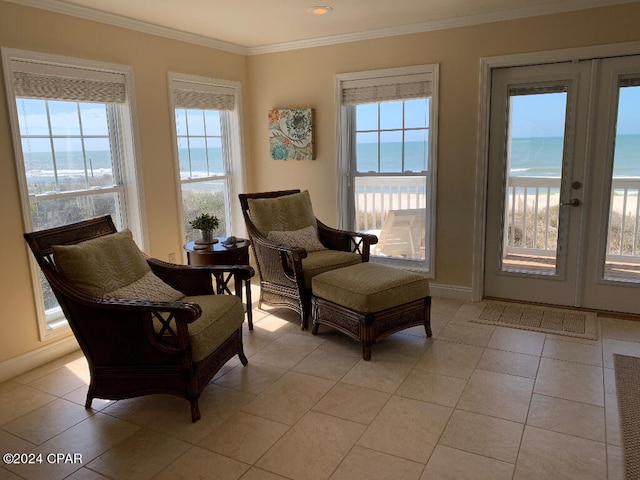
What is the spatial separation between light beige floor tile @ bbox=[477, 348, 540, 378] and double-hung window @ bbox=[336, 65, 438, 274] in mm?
1354

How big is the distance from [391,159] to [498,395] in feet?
8.30

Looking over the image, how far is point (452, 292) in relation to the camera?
448cm

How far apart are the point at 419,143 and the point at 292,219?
1.37 metres

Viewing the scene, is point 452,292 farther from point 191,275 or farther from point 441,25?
point 191,275

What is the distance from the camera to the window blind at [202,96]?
14.3 ft

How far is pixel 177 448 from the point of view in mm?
2359

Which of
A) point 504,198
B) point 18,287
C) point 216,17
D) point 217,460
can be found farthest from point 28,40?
point 504,198

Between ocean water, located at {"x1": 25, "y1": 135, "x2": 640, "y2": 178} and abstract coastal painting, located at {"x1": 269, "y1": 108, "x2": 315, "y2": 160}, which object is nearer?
ocean water, located at {"x1": 25, "y1": 135, "x2": 640, "y2": 178}

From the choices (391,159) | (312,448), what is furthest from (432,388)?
(391,159)

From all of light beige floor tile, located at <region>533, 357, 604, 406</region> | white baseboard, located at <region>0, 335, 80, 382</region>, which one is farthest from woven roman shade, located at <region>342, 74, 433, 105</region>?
white baseboard, located at <region>0, 335, 80, 382</region>

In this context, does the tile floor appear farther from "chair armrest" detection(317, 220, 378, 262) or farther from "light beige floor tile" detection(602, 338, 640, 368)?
"chair armrest" detection(317, 220, 378, 262)

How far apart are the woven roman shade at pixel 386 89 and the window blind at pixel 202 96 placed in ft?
3.83

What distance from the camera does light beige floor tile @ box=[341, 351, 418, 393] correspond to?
293 centimetres

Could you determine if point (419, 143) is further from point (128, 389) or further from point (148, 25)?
point (128, 389)
